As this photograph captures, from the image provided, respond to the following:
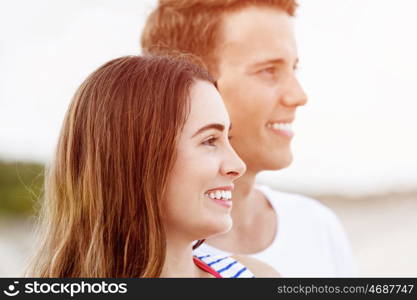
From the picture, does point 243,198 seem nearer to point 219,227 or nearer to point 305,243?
point 305,243

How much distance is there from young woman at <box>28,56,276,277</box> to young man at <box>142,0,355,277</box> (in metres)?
0.52

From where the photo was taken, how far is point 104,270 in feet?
6.62

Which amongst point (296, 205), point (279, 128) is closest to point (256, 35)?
point (279, 128)

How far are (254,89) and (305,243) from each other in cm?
75

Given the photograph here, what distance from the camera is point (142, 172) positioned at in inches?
78.9

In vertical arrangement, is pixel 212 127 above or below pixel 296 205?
below

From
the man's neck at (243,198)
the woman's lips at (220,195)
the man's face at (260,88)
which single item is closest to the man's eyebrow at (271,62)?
the man's face at (260,88)

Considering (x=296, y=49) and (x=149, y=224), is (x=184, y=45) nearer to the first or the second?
(x=296, y=49)

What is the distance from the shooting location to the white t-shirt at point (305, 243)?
2740 mm

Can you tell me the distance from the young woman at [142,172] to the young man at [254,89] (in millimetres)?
522

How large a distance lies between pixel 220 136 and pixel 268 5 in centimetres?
90

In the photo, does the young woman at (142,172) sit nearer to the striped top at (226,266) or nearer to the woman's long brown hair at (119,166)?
the woman's long brown hair at (119,166)

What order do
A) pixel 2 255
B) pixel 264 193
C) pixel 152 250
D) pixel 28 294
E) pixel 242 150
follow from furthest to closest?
pixel 2 255
pixel 264 193
pixel 242 150
pixel 28 294
pixel 152 250

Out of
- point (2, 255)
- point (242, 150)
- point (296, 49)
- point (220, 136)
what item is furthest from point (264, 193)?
point (2, 255)
